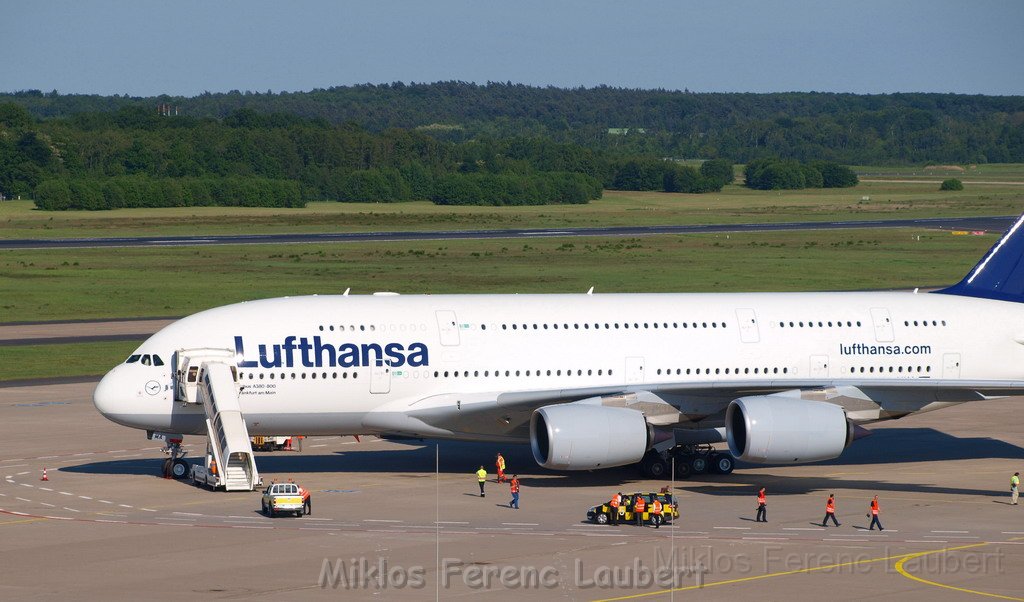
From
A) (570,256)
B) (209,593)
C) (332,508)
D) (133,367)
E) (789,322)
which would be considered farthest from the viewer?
(570,256)

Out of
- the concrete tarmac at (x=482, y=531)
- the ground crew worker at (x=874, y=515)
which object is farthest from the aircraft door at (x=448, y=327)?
the ground crew worker at (x=874, y=515)

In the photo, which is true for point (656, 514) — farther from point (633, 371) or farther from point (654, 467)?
point (633, 371)

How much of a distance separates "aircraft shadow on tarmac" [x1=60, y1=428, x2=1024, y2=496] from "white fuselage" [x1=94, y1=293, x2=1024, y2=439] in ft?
9.26

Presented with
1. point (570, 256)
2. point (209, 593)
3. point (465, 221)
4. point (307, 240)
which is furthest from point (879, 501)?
point (465, 221)

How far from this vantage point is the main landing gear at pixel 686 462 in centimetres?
4778

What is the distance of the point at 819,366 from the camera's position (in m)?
49.7

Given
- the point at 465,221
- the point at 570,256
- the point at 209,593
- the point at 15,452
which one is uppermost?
the point at 465,221

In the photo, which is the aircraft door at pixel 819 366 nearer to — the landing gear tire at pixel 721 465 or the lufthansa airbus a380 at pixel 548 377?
the lufthansa airbus a380 at pixel 548 377

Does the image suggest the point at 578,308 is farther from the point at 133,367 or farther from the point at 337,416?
the point at 133,367

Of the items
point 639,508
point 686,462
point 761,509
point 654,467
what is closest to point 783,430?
point 761,509

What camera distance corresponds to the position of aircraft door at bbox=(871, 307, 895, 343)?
5050cm

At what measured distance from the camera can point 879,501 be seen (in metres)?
44.3

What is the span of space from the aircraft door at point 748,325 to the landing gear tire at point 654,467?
5010 mm

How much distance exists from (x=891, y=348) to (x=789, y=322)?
367cm
